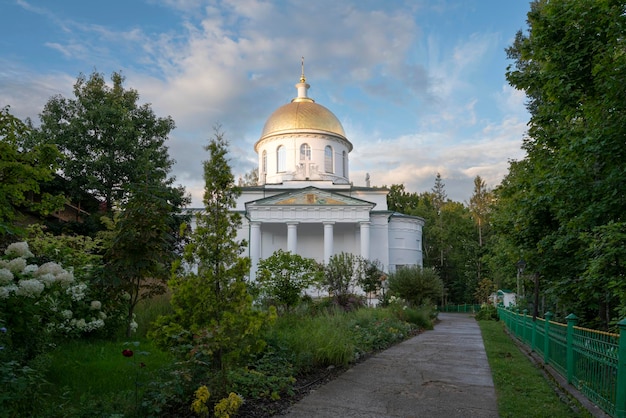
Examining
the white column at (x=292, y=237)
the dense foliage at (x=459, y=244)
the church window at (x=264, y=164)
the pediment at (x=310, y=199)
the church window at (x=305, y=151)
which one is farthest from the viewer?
the dense foliage at (x=459, y=244)

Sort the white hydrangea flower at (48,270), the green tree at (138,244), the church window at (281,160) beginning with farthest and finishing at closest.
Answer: the church window at (281,160), the green tree at (138,244), the white hydrangea flower at (48,270)

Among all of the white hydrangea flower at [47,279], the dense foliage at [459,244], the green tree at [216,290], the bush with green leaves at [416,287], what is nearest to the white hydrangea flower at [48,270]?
the white hydrangea flower at [47,279]

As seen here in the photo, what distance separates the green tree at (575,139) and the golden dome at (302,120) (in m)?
31.2

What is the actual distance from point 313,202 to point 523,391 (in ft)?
95.8

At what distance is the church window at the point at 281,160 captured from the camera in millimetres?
42819

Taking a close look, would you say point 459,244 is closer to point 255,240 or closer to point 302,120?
point 302,120

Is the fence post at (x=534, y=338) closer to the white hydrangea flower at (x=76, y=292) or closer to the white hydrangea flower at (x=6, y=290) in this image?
the white hydrangea flower at (x=76, y=292)

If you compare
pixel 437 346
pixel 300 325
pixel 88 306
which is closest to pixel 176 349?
pixel 88 306

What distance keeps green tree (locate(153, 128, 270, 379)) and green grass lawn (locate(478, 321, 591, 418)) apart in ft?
10.8

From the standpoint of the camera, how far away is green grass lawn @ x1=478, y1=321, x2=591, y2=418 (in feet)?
19.5

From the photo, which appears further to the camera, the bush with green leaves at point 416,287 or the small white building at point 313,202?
the small white building at point 313,202

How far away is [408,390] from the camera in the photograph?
707 cm

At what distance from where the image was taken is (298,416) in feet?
18.2

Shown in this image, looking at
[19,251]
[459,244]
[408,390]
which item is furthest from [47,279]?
[459,244]
